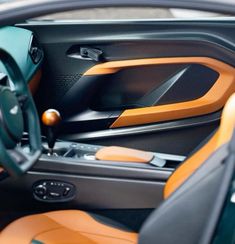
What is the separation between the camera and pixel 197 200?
143 centimetres

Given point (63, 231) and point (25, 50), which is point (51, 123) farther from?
point (63, 231)

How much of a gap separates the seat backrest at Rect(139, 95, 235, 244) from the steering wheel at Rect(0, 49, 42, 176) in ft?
1.22

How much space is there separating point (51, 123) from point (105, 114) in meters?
0.61

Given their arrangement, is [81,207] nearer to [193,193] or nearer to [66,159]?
[66,159]

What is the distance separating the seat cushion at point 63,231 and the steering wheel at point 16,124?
233mm

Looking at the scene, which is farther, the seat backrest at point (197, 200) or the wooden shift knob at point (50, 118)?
the wooden shift knob at point (50, 118)

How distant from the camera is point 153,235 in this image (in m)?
1.49

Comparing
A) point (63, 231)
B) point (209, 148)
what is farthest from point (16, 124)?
point (209, 148)

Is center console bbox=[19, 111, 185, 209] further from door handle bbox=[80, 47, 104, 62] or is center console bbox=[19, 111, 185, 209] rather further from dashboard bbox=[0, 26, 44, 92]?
door handle bbox=[80, 47, 104, 62]

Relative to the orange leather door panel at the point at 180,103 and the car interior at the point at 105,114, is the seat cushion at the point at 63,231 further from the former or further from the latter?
the orange leather door panel at the point at 180,103

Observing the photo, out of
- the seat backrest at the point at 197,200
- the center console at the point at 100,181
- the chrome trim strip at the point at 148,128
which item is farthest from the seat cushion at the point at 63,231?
the chrome trim strip at the point at 148,128

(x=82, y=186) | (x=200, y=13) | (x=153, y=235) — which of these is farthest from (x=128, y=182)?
(x=200, y=13)

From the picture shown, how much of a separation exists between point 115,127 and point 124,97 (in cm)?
15

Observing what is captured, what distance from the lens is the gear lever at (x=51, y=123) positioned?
233 cm
